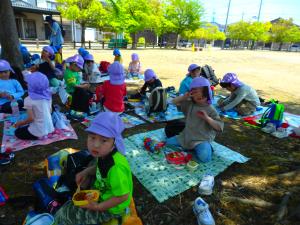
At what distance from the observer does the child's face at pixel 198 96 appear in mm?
3523

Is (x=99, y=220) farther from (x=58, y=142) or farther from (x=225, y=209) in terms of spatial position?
(x=58, y=142)

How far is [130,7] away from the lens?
29.1 meters

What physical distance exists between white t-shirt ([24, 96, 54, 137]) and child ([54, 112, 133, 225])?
7.58ft

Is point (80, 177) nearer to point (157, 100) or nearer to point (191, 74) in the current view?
point (157, 100)

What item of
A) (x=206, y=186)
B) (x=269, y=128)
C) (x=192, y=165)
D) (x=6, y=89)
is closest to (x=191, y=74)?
(x=269, y=128)

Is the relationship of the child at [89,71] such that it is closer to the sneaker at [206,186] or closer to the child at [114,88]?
the child at [114,88]

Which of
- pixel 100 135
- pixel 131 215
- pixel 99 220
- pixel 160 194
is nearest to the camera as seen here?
pixel 100 135

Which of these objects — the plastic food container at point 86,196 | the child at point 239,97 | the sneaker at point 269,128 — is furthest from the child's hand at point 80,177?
the child at point 239,97

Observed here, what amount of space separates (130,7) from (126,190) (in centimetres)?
3057

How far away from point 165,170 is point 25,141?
2614 millimetres

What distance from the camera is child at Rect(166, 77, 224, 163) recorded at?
11.5ft

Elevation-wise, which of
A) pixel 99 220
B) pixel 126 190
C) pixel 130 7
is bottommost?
pixel 99 220

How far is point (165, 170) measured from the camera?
11.6 feet

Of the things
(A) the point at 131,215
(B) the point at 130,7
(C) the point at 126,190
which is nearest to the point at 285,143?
(A) the point at 131,215
